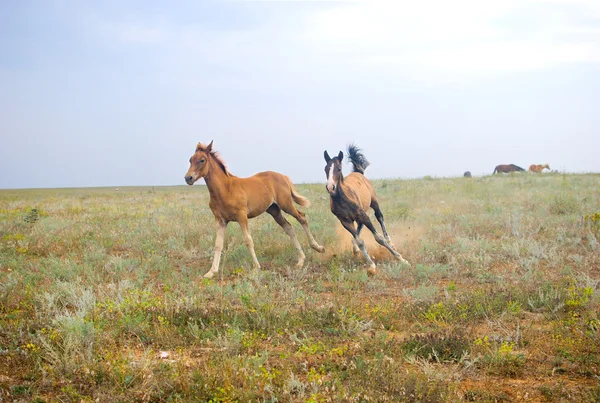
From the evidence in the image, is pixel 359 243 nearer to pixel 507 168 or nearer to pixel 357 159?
pixel 357 159

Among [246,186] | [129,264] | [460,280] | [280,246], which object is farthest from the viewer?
[280,246]

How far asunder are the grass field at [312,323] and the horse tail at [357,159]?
6.89ft

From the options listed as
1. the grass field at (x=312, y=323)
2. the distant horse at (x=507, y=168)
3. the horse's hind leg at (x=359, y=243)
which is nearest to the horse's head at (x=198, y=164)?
the grass field at (x=312, y=323)

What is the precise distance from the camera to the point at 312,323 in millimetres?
6375

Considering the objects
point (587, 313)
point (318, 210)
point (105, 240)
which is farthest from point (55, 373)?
point (318, 210)

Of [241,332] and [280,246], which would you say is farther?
[280,246]

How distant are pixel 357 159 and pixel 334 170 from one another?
10.5ft

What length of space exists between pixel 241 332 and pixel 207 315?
929 millimetres

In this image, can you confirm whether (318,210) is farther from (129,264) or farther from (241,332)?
(241,332)

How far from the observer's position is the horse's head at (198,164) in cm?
991

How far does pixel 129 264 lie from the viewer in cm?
1011

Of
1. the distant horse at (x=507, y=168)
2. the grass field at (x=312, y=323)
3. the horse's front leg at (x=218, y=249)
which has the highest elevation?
the distant horse at (x=507, y=168)

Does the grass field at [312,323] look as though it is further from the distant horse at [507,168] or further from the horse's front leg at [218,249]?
the distant horse at [507,168]

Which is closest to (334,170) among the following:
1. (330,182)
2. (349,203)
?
(330,182)
